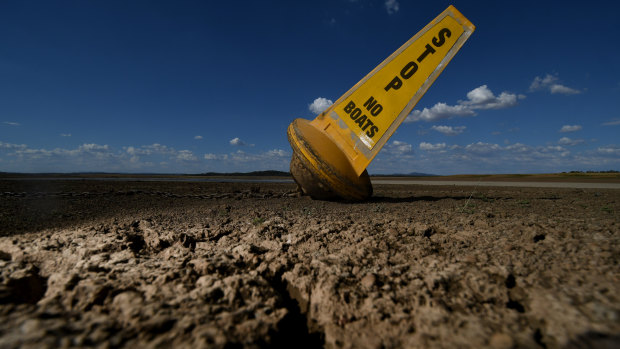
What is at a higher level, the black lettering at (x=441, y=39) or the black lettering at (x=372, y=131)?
the black lettering at (x=441, y=39)

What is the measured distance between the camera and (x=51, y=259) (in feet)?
6.28

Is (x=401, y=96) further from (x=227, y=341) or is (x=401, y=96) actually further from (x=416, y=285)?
(x=227, y=341)

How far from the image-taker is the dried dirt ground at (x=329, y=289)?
0.99 meters

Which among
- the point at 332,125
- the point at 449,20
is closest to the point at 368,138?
the point at 332,125

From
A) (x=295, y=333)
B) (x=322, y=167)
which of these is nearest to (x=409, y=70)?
(x=322, y=167)

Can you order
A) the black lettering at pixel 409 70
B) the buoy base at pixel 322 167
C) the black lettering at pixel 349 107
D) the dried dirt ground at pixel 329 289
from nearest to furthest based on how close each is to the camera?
the dried dirt ground at pixel 329 289, the buoy base at pixel 322 167, the black lettering at pixel 409 70, the black lettering at pixel 349 107

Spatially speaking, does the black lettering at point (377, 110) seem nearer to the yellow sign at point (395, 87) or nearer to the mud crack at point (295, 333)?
the yellow sign at point (395, 87)

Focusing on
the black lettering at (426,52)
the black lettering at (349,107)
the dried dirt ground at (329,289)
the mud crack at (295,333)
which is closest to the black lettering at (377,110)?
the black lettering at (349,107)

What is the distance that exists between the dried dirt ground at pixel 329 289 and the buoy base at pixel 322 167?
6.73ft

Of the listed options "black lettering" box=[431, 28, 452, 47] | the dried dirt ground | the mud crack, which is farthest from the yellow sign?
the mud crack

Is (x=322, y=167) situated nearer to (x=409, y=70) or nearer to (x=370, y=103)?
(x=370, y=103)

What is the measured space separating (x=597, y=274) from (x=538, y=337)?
690 millimetres

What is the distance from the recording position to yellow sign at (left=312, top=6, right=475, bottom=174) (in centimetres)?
428

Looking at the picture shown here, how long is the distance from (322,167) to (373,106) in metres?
1.36
